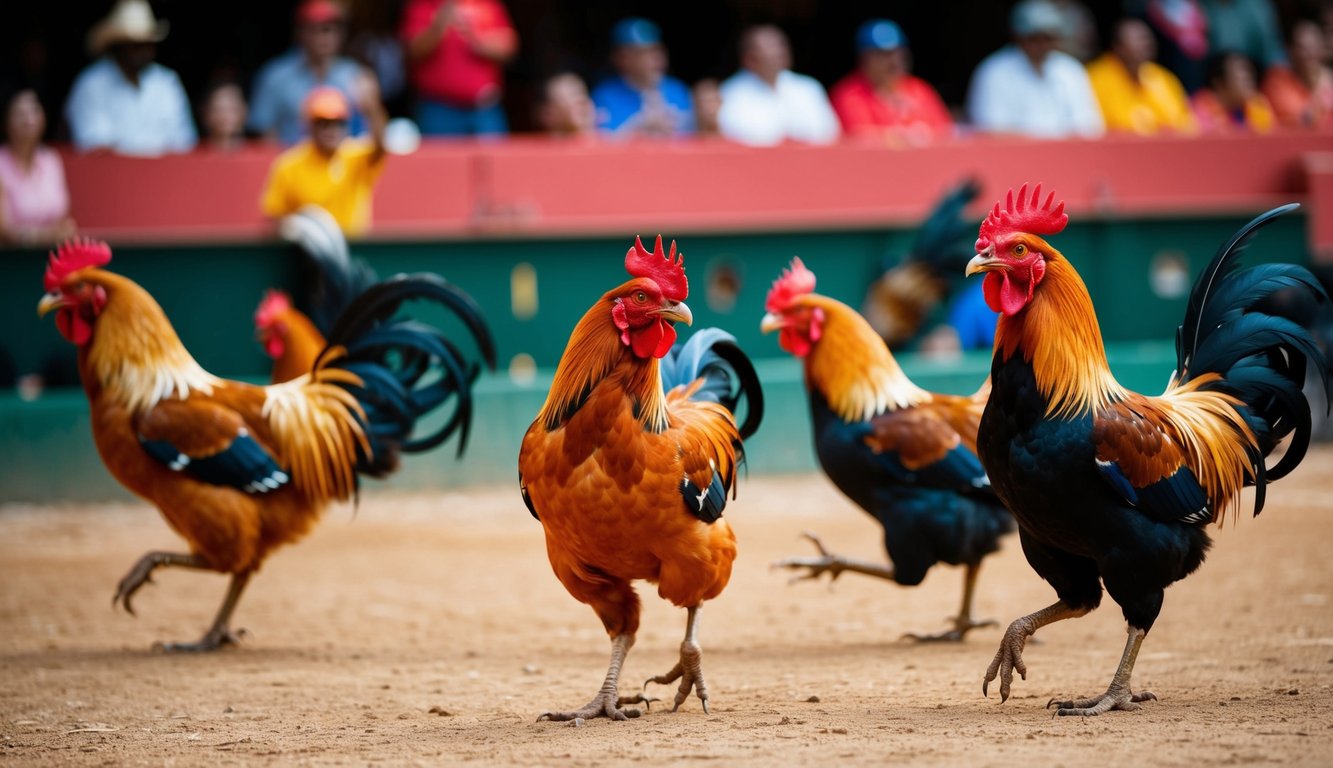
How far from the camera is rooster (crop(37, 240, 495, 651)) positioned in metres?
6.89

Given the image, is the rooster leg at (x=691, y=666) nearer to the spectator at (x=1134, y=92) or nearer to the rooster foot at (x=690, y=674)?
the rooster foot at (x=690, y=674)

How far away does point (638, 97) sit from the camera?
1321 centimetres

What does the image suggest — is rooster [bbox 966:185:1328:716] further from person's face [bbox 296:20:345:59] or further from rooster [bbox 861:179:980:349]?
person's face [bbox 296:20:345:59]

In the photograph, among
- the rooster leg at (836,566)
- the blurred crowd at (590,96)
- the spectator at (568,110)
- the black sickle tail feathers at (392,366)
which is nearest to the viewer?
the rooster leg at (836,566)

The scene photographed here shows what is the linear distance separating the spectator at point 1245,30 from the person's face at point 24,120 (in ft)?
35.6

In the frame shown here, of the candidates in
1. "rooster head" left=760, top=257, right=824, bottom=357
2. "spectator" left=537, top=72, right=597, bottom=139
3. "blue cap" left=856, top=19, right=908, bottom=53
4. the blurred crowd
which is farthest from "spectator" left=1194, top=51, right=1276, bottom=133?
"rooster head" left=760, top=257, right=824, bottom=357

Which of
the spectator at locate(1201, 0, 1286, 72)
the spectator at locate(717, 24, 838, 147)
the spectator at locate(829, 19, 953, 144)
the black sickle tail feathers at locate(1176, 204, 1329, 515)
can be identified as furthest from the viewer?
the spectator at locate(1201, 0, 1286, 72)

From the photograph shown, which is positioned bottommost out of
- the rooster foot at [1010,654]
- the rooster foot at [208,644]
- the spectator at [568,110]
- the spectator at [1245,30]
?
the rooster foot at [208,644]

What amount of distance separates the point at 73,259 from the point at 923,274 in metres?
6.66

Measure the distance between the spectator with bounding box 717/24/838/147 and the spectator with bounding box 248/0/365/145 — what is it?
3157mm

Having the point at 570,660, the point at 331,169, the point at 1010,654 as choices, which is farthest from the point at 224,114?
the point at 1010,654

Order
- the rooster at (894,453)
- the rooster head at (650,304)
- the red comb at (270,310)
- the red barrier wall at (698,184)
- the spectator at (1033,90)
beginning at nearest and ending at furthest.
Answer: the rooster head at (650,304), the rooster at (894,453), the red comb at (270,310), the red barrier wall at (698,184), the spectator at (1033,90)

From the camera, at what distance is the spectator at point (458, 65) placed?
12609mm

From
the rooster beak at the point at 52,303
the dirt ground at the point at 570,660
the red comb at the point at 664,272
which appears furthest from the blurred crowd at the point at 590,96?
the red comb at the point at 664,272
